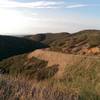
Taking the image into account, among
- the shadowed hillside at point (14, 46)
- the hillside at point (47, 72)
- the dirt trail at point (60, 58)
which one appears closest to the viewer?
the hillside at point (47, 72)

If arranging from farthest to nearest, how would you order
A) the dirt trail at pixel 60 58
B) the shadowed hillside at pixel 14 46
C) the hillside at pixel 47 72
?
1. the shadowed hillside at pixel 14 46
2. the dirt trail at pixel 60 58
3. the hillside at pixel 47 72

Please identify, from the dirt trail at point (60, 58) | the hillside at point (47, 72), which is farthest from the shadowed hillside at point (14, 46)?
the dirt trail at point (60, 58)

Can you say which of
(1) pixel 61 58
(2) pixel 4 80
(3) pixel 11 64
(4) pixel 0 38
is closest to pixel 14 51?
(4) pixel 0 38

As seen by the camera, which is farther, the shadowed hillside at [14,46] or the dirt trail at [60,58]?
the shadowed hillside at [14,46]

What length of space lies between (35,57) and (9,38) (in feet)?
218

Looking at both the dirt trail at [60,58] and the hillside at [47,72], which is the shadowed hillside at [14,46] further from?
the dirt trail at [60,58]

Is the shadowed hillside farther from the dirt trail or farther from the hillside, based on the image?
the dirt trail

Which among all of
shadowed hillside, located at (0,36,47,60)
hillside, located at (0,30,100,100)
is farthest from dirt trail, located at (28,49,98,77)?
shadowed hillside, located at (0,36,47,60)

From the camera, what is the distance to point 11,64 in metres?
60.8

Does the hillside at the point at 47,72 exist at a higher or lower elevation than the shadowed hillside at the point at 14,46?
higher

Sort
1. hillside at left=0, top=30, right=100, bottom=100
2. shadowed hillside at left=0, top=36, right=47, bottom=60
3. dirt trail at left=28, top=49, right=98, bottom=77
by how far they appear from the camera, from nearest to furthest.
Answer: hillside at left=0, top=30, right=100, bottom=100 < dirt trail at left=28, top=49, right=98, bottom=77 < shadowed hillside at left=0, top=36, right=47, bottom=60

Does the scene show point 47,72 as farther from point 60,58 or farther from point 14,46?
point 14,46

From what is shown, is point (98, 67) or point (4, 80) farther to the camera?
point (98, 67)

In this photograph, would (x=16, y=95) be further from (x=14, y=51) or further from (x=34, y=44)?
(x=34, y=44)
